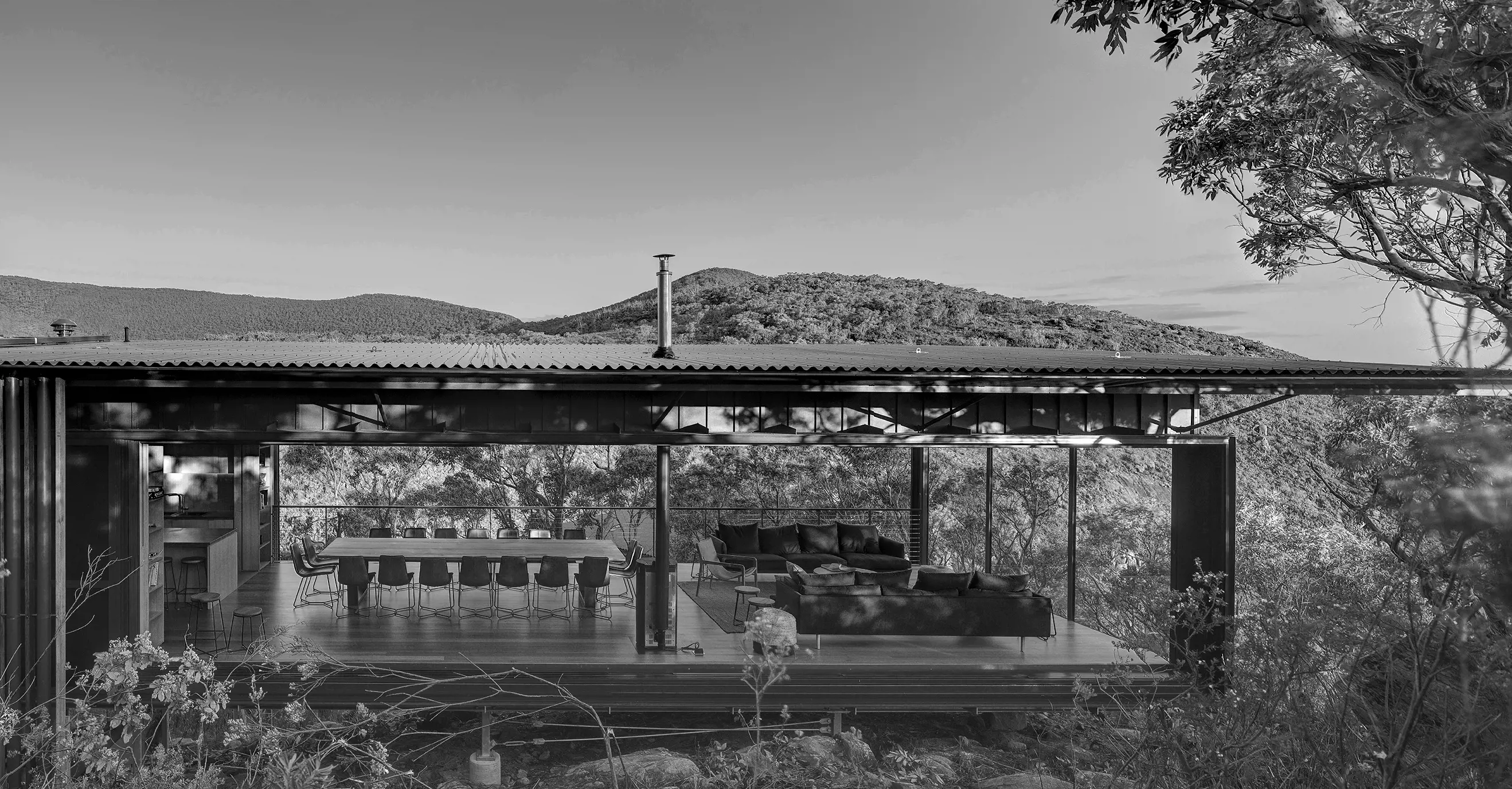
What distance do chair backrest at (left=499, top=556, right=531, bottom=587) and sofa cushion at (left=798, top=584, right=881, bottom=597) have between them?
2723 millimetres

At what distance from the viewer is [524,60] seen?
2316 centimetres

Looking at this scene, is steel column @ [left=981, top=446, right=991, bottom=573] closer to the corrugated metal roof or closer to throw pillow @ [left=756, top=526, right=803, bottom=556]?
throw pillow @ [left=756, top=526, right=803, bottom=556]

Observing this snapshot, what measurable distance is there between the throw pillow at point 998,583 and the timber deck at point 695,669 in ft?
1.71

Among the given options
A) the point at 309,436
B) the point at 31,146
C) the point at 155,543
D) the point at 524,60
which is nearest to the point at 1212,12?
the point at 309,436

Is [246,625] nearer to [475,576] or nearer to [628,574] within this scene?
[475,576]

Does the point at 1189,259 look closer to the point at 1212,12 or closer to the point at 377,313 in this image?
the point at 1212,12

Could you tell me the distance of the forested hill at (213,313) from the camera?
89.0 ft

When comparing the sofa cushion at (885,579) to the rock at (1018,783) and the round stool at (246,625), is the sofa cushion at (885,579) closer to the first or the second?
the rock at (1018,783)

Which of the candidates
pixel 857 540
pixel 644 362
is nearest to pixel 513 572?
pixel 644 362

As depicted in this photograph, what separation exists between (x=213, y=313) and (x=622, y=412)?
26985 millimetres

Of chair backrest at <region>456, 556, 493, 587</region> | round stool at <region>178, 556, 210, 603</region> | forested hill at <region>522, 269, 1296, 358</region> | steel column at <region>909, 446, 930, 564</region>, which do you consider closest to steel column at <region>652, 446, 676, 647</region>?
chair backrest at <region>456, 556, 493, 587</region>

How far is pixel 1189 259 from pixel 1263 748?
80.9ft

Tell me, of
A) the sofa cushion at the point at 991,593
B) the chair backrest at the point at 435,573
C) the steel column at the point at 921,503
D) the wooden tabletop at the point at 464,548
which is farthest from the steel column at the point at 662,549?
the steel column at the point at 921,503

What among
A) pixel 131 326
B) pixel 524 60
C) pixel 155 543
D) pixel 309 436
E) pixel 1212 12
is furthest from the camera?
pixel 131 326
